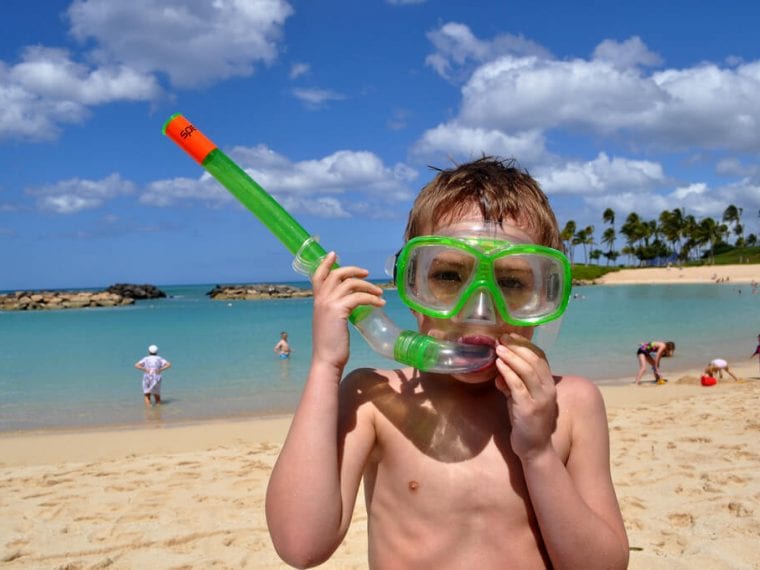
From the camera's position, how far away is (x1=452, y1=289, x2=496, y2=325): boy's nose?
5.54 ft

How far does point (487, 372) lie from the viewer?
5.80 ft

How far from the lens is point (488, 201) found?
1.85 m

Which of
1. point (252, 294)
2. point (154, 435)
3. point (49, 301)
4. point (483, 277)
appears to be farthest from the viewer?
point (252, 294)

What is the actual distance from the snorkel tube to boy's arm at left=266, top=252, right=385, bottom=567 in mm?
79

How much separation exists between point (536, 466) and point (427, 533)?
0.40 meters

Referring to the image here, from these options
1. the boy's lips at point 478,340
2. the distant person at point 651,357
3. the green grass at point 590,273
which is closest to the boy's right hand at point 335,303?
the boy's lips at point 478,340

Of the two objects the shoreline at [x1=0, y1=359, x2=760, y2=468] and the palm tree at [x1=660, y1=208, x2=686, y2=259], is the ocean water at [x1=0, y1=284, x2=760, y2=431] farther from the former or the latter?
the palm tree at [x1=660, y1=208, x2=686, y2=259]

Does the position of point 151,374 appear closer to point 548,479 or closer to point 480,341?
point 480,341

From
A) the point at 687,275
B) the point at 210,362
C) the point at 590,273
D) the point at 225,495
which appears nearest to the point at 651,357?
the point at 225,495

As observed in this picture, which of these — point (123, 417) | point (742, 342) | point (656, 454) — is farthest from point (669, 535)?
point (742, 342)

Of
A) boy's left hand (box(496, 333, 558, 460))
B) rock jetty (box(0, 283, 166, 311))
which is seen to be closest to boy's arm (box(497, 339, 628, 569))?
boy's left hand (box(496, 333, 558, 460))

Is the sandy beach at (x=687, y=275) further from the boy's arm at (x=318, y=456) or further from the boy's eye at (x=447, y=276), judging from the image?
the boy's arm at (x=318, y=456)

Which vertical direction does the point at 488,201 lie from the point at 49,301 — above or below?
above

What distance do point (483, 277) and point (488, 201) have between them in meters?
0.29
